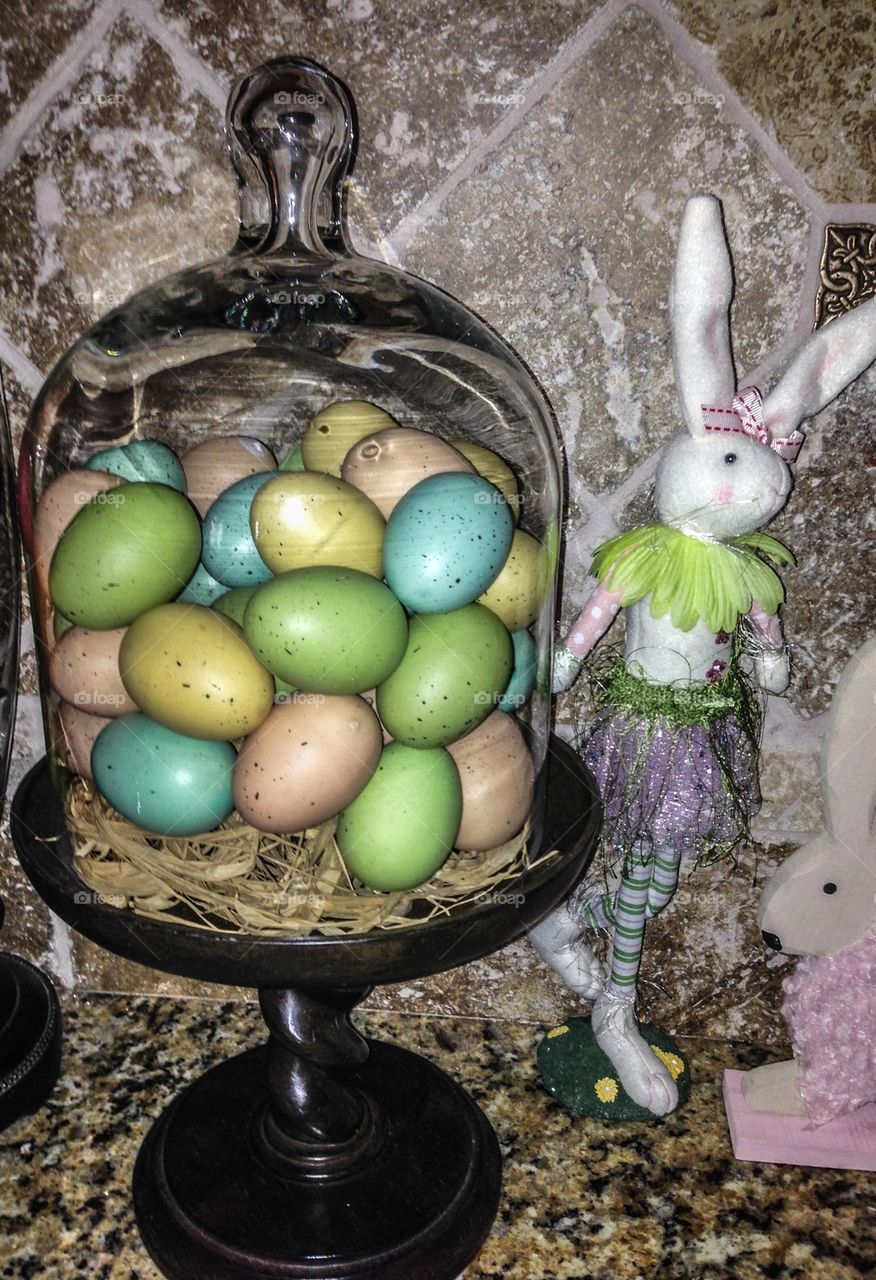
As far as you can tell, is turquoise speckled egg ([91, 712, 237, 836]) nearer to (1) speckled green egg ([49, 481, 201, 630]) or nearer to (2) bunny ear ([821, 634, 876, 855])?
(1) speckled green egg ([49, 481, 201, 630])

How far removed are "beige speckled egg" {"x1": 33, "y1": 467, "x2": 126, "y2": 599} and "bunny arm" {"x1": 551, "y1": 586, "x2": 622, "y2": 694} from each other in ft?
1.03

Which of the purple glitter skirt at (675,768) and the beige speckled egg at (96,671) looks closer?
the beige speckled egg at (96,671)

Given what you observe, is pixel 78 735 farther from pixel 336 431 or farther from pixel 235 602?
pixel 336 431

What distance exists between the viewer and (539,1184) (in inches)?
29.5

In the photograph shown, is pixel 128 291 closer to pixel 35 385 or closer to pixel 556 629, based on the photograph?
Result: pixel 35 385

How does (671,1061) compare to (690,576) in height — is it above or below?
below

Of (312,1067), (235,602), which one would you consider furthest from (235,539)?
(312,1067)

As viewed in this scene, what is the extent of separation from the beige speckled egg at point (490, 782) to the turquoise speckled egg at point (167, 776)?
0.14 meters

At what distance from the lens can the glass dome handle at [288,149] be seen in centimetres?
61

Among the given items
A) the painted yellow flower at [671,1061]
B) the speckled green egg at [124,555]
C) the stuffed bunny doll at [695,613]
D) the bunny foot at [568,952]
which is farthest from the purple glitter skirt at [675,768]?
the speckled green egg at [124,555]

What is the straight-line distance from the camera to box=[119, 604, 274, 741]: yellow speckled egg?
1.82 feet

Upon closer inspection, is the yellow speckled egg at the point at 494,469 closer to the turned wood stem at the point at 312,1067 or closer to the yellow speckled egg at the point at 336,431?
the yellow speckled egg at the point at 336,431

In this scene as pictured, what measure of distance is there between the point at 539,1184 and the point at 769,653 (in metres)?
0.41

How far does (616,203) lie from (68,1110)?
783 mm
